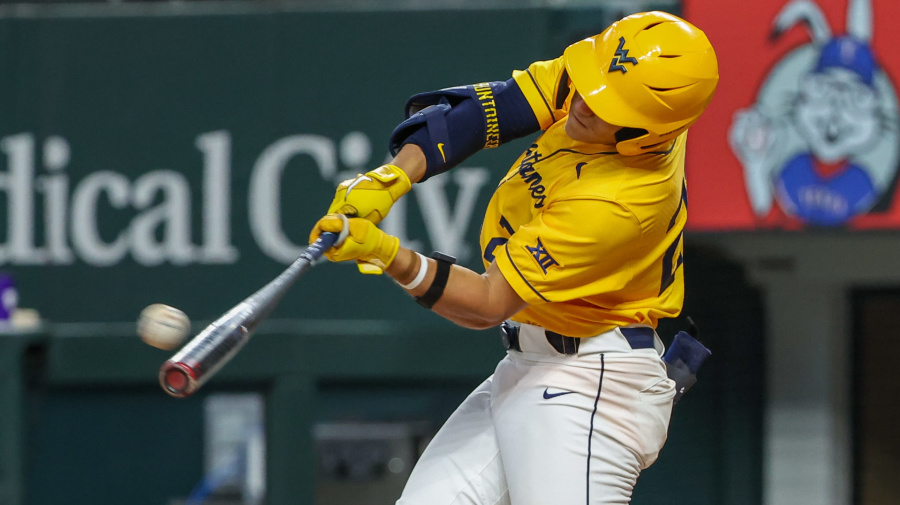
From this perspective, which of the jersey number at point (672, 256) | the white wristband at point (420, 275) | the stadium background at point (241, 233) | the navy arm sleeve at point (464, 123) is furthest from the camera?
the stadium background at point (241, 233)

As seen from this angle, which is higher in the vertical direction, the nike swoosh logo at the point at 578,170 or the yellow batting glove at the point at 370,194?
the nike swoosh logo at the point at 578,170

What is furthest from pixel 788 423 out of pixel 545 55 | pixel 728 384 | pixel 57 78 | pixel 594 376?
pixel 57 78

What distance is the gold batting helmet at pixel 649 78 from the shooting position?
2232mm

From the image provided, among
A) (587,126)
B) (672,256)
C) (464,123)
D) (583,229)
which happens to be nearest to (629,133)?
(587,126)

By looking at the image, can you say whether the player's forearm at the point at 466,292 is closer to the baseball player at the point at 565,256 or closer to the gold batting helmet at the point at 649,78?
the baseball player at the point at 565,256

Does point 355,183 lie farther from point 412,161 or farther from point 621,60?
point 621,60

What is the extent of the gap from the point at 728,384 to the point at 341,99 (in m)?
1.98

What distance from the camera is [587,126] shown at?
234 cm

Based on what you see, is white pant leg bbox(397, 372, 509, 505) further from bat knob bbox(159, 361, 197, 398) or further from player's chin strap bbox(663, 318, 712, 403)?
bat knob bbox(159, 361, 197, 398)

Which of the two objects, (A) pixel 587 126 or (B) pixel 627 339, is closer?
(A) pixel 587 126

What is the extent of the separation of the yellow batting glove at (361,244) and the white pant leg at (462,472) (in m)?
0.51

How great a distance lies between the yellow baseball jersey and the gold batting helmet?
3.4 inches

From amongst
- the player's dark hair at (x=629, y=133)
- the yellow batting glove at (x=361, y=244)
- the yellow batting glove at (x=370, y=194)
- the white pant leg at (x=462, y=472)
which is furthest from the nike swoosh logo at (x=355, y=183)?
the white pant leg at (x=462, y=472)

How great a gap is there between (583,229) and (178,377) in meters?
0.79
